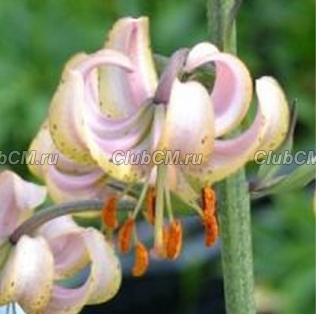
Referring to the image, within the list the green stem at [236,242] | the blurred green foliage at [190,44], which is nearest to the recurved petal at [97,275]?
the green stem at [236,242]

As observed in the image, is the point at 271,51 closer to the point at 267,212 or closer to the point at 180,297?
the point at 267,212

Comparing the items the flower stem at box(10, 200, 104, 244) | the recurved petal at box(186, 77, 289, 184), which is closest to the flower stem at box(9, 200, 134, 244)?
the flower stem at box(10, 200, 104, 244)

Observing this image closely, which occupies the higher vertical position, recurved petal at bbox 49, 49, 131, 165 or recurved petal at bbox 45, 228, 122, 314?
recurved petal at bbox 49, 49, 131, 165

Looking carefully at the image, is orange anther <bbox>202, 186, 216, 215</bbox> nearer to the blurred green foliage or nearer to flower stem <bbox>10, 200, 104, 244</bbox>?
flower stem <bbox>10, 200, 104, 244</bbox>

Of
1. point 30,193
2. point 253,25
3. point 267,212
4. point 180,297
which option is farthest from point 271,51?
point 30,193

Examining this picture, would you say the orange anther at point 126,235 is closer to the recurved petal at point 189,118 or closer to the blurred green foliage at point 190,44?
the recurved petal at point 189,118

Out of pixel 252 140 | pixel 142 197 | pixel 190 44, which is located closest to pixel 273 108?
pixel 252 140

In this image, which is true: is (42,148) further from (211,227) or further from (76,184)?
(211,227)
